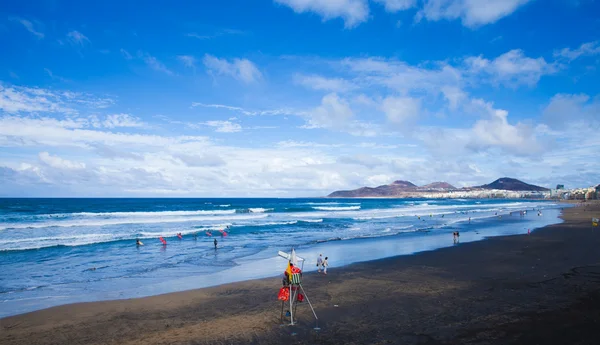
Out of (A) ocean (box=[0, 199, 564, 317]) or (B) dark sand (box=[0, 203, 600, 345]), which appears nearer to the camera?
(B) dark sand (box=[0, 203, 600, 345])

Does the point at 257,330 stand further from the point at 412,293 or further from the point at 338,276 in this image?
the point at 338,276

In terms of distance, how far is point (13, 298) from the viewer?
13414mm

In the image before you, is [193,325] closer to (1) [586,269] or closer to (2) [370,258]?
(2) [370,258]

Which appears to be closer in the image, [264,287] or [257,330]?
[257,330]

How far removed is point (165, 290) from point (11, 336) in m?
5.36

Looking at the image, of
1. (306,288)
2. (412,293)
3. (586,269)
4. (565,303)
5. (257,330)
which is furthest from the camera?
(586,269)

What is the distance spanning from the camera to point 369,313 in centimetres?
1070

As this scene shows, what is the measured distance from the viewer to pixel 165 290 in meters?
14.4

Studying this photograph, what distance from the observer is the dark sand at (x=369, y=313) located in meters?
8.90

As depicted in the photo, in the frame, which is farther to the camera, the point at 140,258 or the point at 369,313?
the point at 140,258

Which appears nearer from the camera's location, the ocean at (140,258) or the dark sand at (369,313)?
the dark sand at (369,313)

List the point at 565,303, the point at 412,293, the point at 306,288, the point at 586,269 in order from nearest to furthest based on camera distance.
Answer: the point at 565,303
the point at 412,293
the point at 306,288
the point at 586,269

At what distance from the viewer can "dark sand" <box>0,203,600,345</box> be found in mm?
8898

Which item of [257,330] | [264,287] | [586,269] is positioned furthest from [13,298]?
[586,269]
